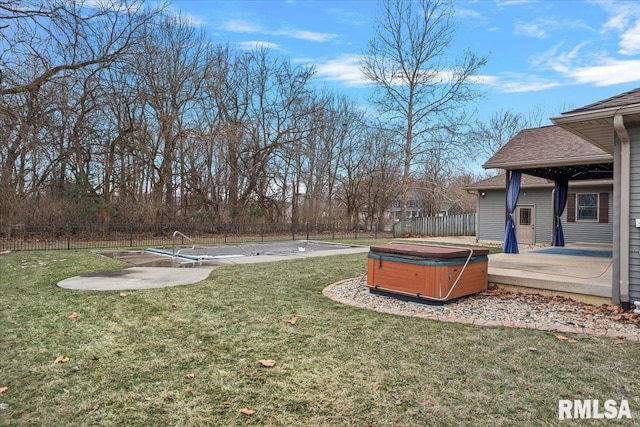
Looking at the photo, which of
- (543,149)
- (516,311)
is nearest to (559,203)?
(543,149)

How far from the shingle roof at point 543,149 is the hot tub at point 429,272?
18.6 ft

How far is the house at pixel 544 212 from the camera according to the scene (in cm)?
1293

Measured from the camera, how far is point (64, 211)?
14.4 metres

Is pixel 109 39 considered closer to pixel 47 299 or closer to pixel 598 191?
pixel 47 299

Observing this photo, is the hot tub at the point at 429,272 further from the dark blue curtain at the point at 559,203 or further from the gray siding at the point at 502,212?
the gray siding at the point at 502,212

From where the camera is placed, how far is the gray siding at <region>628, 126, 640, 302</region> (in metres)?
4.68

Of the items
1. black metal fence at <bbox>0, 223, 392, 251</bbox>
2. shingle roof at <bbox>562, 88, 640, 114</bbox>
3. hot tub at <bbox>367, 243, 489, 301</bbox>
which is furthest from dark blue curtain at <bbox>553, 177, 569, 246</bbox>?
black metal fence at <bbox>0, 223, 392, 251</bbox>

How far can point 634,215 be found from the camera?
4.71 m

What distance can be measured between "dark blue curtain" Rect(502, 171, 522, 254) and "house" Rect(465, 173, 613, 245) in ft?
13.6

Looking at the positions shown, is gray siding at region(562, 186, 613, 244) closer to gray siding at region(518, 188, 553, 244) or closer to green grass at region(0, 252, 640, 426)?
gray siding at region(518, 188, 553, 244)

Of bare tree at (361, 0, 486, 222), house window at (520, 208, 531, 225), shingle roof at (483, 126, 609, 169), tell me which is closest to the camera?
shingle roof at (483, 126, 609, 169)

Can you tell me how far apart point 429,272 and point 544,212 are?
1172 centimetres

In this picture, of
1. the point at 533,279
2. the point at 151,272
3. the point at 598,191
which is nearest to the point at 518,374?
the point at 533,279

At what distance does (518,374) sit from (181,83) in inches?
721
